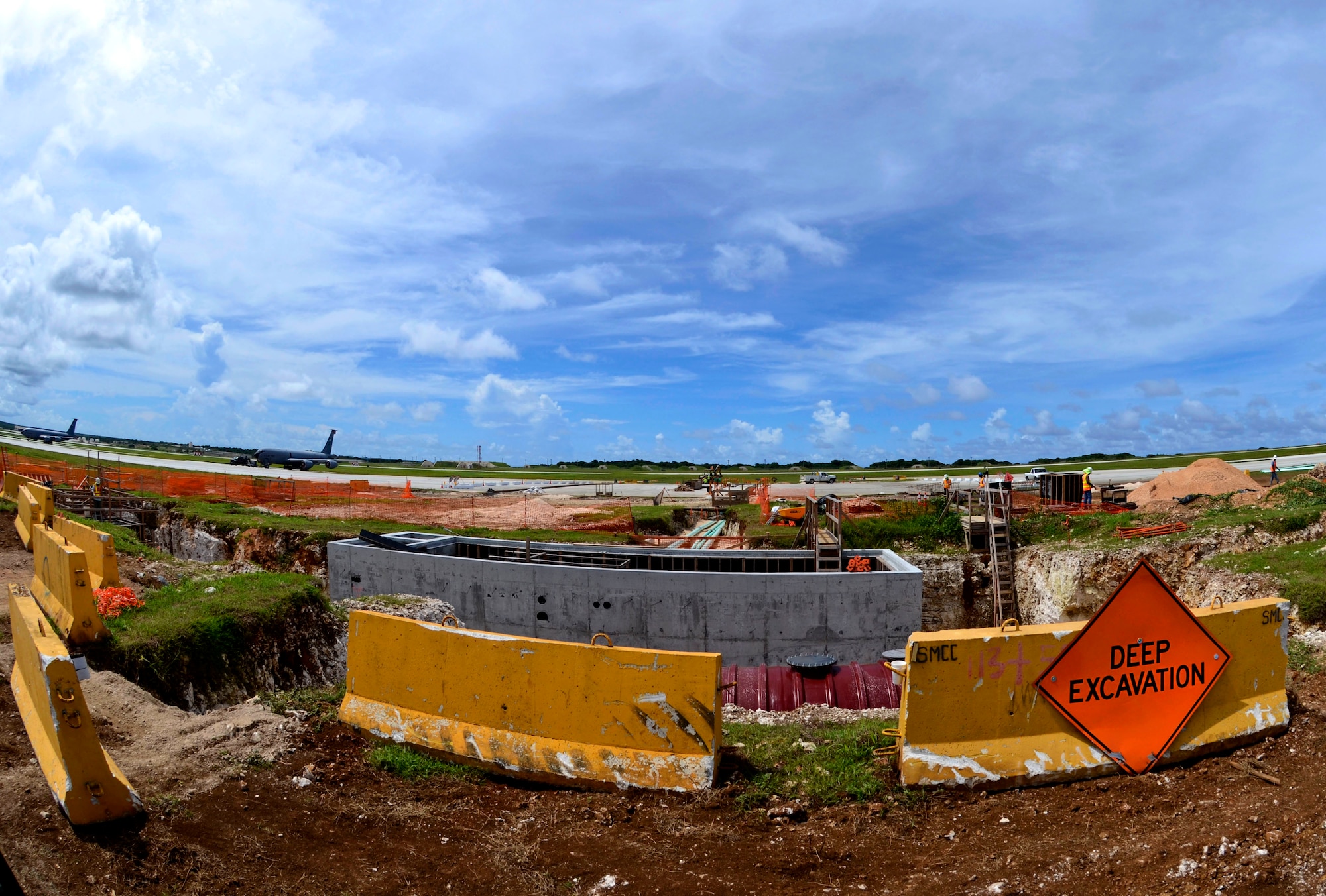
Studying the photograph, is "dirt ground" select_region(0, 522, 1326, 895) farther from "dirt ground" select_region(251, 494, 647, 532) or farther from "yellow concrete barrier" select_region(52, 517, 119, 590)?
"dirt ground" select_region(251, 494, 647, 532)

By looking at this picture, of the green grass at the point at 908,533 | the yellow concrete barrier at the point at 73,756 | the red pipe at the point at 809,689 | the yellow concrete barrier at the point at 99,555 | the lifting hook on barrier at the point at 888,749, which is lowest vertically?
the red pipe at the point at 809,689

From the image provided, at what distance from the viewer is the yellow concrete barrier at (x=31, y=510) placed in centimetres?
1622

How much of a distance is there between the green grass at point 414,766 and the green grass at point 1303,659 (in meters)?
9.66

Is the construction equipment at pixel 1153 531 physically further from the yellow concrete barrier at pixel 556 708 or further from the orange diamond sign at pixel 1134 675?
the yellow concrete barrier at pixel 556 708

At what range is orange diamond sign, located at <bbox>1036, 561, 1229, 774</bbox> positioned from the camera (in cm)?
636

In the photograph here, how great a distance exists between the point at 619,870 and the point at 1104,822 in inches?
143

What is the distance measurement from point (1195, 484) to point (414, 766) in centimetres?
3777

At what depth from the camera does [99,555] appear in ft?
39.7

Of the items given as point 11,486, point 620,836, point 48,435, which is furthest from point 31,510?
point 48,435

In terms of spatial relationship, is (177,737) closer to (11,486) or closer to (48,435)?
(11,486)

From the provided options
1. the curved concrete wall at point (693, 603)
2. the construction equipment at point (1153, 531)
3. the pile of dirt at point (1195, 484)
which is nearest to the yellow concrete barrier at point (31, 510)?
the curved concrete wall at point (693, 603)

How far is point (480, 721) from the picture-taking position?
6.69m

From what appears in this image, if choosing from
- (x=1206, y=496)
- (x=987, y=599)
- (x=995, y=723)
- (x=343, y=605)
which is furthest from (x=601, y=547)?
(x=1206, y=496)

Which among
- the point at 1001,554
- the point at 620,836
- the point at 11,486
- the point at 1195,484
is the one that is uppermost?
the point at 11,486
